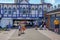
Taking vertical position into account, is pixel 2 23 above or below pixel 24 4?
below

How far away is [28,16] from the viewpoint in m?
53.7

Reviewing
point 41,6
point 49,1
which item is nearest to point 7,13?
point 41,6

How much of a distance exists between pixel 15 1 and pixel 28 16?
716 cm

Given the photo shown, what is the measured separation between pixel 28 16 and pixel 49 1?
28.7 ft

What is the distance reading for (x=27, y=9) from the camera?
55.3 metres

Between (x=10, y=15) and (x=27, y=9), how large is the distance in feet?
15.4

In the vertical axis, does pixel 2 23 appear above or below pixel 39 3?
below

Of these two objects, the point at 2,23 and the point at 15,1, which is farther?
the point at 15,1

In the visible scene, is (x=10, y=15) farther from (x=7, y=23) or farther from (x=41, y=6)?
(x=41, y=6)

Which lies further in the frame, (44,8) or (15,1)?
(15,1)

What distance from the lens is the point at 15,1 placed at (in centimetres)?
5831

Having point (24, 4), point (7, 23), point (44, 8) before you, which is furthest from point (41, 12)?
point (7, 23)

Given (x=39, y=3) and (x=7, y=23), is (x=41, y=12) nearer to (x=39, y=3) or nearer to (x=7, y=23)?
(x=39, y=3)

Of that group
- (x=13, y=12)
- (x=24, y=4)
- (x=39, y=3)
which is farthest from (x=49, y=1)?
(x=13, y=12)
